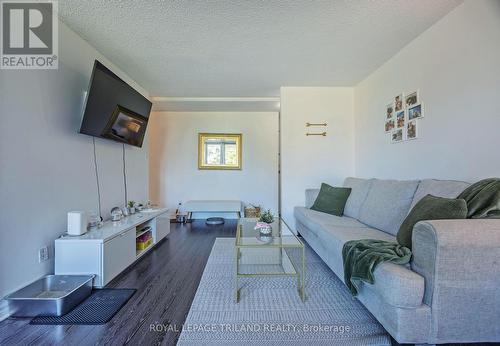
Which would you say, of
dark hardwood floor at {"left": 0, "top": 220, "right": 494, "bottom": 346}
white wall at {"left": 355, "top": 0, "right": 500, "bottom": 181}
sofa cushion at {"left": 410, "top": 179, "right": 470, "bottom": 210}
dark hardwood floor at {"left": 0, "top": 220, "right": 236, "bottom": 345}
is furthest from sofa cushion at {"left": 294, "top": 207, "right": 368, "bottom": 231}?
dark hardwood floor at {"left": 0, "top": 220, "right": 236, "bottom": 345}

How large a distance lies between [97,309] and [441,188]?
284 centimetres

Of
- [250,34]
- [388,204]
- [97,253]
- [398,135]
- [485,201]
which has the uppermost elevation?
[250,34]

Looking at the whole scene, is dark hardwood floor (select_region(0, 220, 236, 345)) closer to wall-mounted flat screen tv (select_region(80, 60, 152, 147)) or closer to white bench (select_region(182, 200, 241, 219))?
white bench (select_region(182, 200, 241, 219))

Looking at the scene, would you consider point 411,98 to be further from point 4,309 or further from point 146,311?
point 4,309

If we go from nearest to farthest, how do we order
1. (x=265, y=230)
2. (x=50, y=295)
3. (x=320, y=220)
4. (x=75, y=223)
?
(x=50, y=295) < (x=75, y=223) < (x=265, y=230) < (x=320, y=220)

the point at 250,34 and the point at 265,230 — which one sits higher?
the point at 250,34

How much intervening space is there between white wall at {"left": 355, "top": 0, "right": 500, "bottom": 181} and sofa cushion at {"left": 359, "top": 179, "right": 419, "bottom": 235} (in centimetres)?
30

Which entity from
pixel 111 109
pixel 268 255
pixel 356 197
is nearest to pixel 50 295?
pixel 111 109

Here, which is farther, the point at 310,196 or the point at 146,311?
the point at 310,196

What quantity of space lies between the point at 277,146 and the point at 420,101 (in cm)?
296

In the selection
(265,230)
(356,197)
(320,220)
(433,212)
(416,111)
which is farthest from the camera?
(356,197)

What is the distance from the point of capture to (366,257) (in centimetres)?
143

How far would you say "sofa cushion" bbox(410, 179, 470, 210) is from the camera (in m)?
1.70

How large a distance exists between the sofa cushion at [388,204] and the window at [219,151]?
2.96 metres
